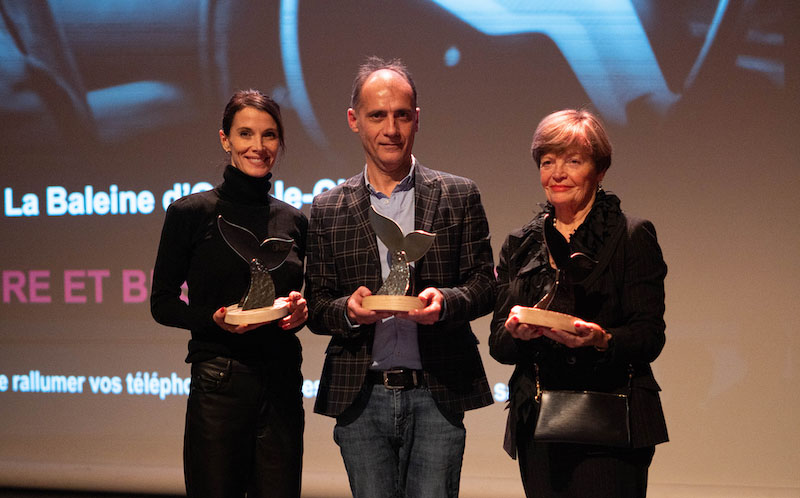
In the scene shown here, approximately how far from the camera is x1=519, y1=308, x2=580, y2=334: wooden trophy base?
5.51 ft

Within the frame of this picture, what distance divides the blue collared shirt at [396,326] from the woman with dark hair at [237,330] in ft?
0.82

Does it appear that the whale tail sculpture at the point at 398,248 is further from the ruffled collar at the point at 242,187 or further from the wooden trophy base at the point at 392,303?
the ruffled collar at the point at 242,187

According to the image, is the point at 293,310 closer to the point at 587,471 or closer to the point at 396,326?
the point at 396,326

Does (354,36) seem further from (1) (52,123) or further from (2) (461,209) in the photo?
(2) (461,209)

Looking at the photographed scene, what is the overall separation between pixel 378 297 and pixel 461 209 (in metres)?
0.41

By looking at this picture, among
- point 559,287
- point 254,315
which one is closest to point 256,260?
point 254,315

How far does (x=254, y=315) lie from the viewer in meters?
2.03

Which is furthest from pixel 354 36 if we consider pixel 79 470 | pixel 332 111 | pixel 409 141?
pixel 79 470

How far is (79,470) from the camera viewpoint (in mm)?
4320

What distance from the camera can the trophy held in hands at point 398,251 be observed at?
1920mm

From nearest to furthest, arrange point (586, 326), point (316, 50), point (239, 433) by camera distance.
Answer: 1. point (586, 326)
2. point (239, 433)
3. point (316, 50)

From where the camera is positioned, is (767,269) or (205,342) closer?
(205,342)

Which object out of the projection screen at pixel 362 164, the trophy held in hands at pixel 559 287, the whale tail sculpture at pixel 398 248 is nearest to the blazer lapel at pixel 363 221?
the whale tail sculpture at pixel 398 248

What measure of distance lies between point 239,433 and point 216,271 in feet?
1.58
